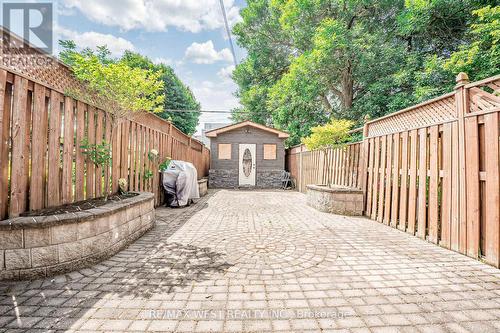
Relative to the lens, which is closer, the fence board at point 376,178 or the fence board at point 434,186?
the fence board at point 434,186

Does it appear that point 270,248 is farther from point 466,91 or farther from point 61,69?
point 61,69

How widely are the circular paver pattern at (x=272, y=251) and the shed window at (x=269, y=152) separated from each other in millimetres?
10036

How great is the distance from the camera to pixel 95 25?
9648 millimetres

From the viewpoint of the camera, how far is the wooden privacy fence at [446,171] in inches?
105

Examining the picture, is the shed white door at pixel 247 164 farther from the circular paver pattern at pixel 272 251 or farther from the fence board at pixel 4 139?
the fence board at pixel 4 139

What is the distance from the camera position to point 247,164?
45.7 feet

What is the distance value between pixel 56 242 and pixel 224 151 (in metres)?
11.7

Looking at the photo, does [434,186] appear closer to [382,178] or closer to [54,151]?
[382,178]

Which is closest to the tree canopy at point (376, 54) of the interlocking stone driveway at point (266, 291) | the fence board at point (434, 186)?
the fence board at point (434, 186)

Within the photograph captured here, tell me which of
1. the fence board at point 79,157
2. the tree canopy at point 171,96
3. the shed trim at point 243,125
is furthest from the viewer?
the tree canopy at point 171,96

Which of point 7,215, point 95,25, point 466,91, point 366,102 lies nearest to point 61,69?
point 7,215
